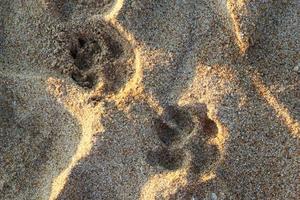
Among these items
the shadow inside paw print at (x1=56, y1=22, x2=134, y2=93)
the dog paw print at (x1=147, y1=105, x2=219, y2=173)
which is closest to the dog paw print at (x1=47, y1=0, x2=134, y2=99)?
the shadow inside paw print at (x1=56, y1=22, x2=134, y2=93)

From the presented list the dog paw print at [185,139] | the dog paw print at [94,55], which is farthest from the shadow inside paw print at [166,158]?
the dog paw print at [94,55]

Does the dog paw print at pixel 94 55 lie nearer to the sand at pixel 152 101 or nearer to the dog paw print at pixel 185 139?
the sand at pixel 152 101

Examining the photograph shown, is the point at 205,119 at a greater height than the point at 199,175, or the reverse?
the point at 205,119

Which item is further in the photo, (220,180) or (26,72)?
(26,72)

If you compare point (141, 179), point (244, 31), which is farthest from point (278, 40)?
point (141, 179)

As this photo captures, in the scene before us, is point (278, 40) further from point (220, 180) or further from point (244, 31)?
point (220, 180)

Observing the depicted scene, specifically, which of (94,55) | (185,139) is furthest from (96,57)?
(185,139)

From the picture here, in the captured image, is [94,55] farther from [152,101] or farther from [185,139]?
[185,139]

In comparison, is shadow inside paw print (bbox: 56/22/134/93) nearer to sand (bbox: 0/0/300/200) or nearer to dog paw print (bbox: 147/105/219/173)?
sand (bbox: 0/0/300/200)

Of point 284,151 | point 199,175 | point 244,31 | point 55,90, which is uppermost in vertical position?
point 55,90
